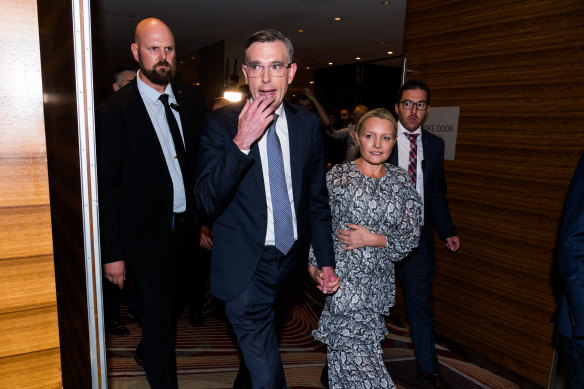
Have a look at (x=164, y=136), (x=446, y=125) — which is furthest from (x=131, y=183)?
(x=446, y=125)

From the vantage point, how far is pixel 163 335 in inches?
83.8

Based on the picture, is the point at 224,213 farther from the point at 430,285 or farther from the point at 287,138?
the point at 430,285

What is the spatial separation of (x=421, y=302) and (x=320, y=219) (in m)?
1.10

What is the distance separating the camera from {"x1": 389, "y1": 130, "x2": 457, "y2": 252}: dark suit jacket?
2.64 m

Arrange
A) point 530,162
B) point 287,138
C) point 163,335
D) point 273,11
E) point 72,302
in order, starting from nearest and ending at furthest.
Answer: point 72,302, point 287,138, point 163,335, point 530,162, point 273,11

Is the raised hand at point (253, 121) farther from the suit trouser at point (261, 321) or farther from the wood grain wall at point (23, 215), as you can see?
the wood grain wall at point (23, 215)

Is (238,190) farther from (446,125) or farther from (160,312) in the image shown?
(446,125)

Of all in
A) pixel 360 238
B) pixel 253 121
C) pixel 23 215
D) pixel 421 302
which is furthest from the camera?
pixel 421 302

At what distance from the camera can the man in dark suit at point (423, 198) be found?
259 cm

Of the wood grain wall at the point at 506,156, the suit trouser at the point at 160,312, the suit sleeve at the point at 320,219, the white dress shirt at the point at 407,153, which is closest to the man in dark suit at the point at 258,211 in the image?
the suit sleeve at the point at 320,219

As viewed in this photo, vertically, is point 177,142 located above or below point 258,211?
above

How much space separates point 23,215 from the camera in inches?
46.3

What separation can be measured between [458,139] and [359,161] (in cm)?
112

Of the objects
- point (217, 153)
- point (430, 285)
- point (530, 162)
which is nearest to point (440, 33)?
point (530, 162)
